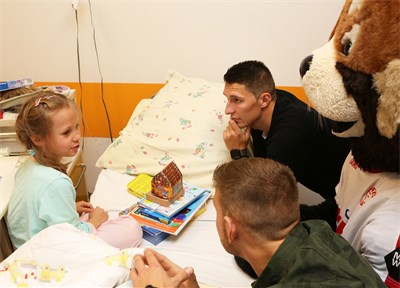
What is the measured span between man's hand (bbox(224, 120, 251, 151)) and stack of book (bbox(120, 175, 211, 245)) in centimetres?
30

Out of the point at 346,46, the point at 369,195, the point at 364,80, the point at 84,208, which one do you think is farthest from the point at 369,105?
the point at 84,208

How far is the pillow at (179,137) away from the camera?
5.72ft

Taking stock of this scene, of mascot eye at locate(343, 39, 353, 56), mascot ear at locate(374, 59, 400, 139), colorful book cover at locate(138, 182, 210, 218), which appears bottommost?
colorful book cover at locate(138, 182, 210, 218)

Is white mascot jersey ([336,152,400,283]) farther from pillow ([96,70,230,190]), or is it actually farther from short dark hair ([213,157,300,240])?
pillow ([96,70,230,190])

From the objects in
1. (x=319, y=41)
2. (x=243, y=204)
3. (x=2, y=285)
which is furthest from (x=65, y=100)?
(x=319, y=41)

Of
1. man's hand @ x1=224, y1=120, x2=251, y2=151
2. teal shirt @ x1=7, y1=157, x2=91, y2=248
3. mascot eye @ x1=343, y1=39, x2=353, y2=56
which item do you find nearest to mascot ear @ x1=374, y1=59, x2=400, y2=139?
mascot eye @ x1=343, y1=39, x2=353, y2=56

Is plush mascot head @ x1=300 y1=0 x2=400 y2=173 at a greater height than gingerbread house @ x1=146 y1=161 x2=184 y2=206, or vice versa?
plush mascot head @ x1=300 y1=0 x2=400 y2=173

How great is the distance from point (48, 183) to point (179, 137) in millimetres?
693

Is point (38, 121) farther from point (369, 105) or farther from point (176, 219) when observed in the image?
point (369, 105)

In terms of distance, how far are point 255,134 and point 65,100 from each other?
906mm

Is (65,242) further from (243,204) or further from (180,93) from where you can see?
(180,93)

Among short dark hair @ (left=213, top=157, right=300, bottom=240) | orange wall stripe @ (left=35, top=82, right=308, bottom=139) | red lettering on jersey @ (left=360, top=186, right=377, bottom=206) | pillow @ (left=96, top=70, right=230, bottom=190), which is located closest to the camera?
short dark hair @ (left=213, top=157, right=300, bottom=240)

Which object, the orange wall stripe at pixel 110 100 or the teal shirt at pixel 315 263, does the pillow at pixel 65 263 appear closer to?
the teal shirt at pixel 315 263

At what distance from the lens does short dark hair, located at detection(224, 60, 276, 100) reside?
167 cm
